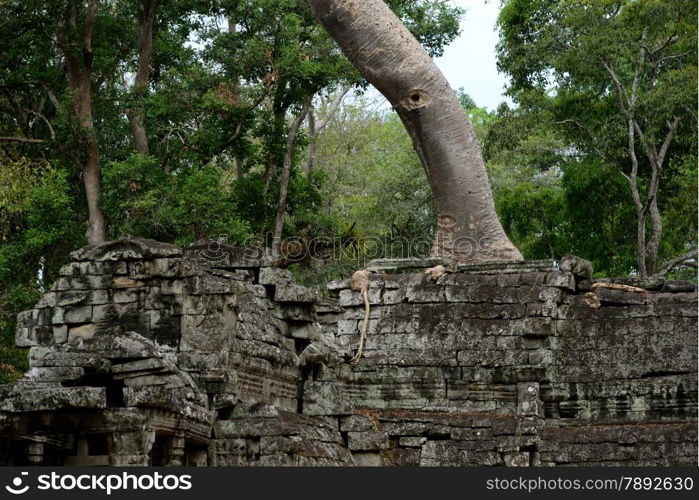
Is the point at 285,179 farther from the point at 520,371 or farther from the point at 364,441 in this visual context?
the point at 364,441

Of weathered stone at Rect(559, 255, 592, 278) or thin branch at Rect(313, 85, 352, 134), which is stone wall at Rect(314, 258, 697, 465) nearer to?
weathered stone at Rect(559, 255, 592, 278)

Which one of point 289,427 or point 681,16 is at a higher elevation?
point 681,16

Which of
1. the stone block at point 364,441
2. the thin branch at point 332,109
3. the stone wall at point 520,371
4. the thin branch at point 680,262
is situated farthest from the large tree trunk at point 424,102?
the thin branch at point 332,109

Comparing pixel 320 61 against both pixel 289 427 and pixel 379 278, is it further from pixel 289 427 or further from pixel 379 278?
pixel 289 427

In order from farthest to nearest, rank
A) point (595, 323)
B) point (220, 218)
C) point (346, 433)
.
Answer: point (220, 218), point (595, 323), point (346, 433)

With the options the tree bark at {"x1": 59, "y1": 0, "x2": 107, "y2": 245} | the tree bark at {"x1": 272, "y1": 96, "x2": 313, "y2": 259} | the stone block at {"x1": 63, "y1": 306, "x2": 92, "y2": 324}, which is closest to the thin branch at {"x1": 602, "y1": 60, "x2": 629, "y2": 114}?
the tree bark at {"x1": 272, "y1": 96, "x2": 313, "y2": 259}

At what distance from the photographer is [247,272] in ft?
49.4

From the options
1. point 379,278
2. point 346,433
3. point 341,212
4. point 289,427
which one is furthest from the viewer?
point 341,212

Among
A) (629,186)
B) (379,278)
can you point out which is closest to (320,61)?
(629,186)

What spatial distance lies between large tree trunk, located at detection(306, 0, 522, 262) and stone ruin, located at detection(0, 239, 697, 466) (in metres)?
3.37

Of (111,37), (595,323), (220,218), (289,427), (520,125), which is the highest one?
(111,37)

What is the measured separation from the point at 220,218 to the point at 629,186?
27.1 feet

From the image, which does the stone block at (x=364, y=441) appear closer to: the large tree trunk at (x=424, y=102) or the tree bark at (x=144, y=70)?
the large tree trunk at (x=424, y=102)

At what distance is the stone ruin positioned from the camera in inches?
496
